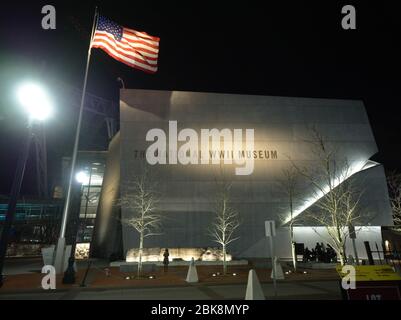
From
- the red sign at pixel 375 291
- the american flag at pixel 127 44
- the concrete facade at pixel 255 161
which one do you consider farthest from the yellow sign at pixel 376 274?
the concrete facade at pixel 255 161

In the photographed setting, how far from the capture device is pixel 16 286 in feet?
45.3

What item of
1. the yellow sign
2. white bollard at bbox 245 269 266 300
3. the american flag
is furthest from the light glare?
the yellow sign

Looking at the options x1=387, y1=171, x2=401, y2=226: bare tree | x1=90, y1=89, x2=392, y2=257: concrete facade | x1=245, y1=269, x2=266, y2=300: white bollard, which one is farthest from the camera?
x1=387, y1=171, x2=401, y2=226: bare tree

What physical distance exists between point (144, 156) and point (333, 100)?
20.2 m

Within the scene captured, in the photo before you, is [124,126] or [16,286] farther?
[124,126]

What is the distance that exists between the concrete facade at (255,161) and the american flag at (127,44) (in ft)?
28.9

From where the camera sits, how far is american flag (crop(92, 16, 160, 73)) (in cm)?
1834

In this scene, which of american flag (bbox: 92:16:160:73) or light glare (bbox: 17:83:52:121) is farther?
american flag (bbox: 92:16:160:73)

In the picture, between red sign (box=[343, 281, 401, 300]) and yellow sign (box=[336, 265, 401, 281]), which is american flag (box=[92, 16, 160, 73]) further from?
red sign (box=[343, 281, 401, 300])

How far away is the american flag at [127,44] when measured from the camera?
60.2ft

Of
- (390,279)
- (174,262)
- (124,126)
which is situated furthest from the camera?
(124,126)

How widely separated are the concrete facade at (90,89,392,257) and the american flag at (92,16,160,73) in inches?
347
